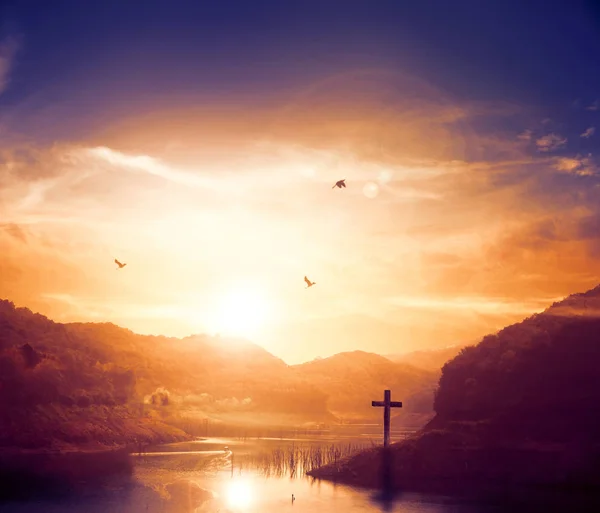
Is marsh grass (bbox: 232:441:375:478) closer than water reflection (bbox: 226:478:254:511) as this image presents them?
No

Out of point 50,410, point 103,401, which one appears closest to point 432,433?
point 50,410

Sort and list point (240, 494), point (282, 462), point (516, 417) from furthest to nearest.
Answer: point (282, 462), point (516, 417), point (240, 494)

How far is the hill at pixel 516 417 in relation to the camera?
67.9 metres

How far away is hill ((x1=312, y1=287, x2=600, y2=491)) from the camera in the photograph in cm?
6794

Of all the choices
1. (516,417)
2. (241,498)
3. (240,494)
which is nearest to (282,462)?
(240,494)

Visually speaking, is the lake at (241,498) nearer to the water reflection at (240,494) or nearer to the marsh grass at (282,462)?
the water reflection at (240,494)

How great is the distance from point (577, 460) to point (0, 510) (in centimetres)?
5908

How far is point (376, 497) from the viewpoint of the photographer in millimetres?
64812

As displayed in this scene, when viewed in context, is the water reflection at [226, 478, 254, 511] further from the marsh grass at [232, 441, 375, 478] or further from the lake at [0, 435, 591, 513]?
the marsh grass at [232, 441, 375, 478]

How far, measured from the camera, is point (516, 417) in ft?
241

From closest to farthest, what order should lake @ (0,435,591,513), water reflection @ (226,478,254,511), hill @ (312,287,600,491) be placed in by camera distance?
lake @ (0,435,591,513), water reflection @ (226,478,254,511), hill @ (312,287,600,491)

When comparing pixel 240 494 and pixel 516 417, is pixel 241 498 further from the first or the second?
pixel 516 417

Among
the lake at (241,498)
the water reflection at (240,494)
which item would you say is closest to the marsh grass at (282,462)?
the lake at (241,498)

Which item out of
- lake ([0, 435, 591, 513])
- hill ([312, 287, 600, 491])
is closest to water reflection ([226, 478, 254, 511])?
lake ([0, 435, 591, 513])
